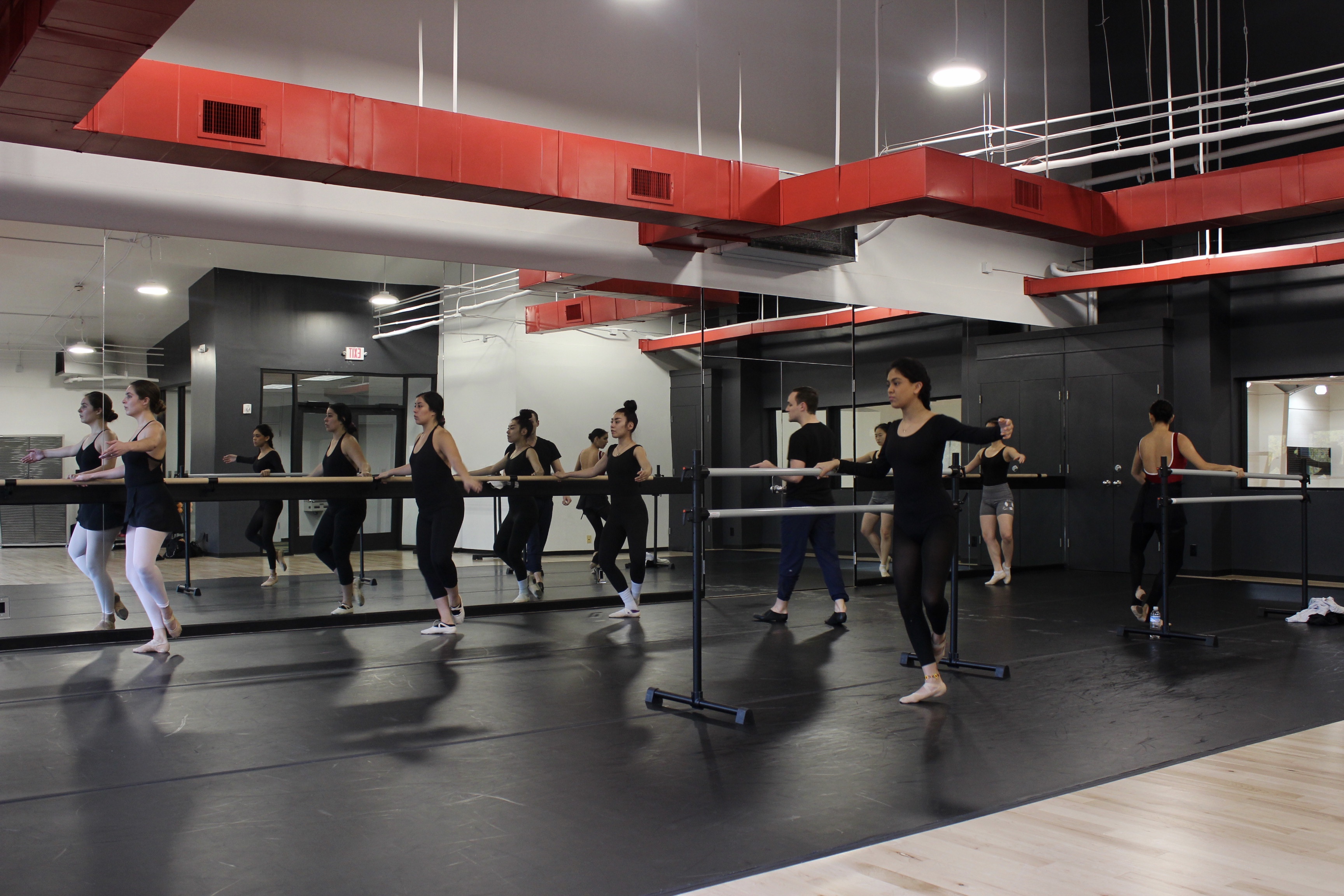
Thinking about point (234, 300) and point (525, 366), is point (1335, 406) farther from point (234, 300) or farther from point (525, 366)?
point (234, 300)

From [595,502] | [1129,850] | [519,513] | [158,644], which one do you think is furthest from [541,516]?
[1129,850]

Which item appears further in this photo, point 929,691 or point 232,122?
point 232,122

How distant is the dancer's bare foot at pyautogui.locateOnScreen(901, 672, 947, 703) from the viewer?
4.62 m

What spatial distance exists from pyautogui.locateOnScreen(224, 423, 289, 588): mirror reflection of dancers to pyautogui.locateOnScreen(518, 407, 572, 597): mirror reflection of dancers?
1.84 meters

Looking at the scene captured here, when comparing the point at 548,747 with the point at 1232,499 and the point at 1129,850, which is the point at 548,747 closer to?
the point at 1129,850

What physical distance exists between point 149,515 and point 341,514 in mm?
1441

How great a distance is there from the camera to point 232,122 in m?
5.41

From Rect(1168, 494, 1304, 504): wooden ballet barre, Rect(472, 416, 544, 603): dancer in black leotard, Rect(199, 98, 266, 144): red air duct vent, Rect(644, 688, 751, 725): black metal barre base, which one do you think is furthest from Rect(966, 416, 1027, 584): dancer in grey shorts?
Rect(199, 98, 266, 144): red air duct vent

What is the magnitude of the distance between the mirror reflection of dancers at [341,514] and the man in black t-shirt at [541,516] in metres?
1.39

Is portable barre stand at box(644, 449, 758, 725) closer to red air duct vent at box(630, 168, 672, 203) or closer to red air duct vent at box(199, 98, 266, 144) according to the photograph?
red air duct vent at box(630, 168, 672, 203)

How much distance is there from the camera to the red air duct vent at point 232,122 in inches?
211

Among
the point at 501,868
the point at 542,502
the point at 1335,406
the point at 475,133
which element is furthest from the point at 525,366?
the point at 1335,406

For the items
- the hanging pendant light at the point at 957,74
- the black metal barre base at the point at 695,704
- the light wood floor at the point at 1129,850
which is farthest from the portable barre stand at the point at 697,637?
the hanging pendant light at the point at 957,74

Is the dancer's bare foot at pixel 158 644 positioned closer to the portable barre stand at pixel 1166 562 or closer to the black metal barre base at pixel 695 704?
the black metal barre base at pixel 695 704
